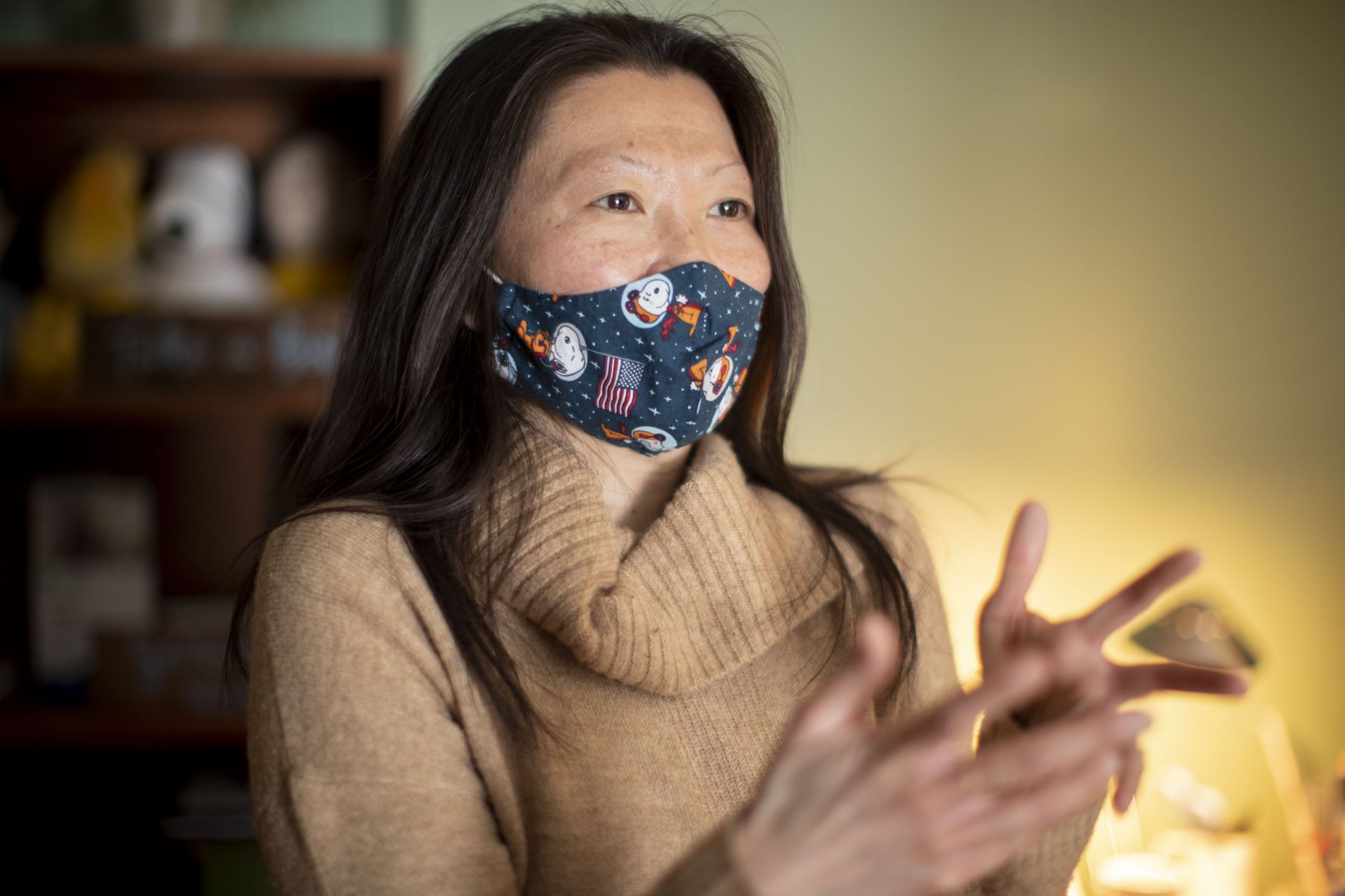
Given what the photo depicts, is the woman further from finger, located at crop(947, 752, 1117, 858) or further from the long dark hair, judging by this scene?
finger, located at crop(947, 752, 1117, 858)

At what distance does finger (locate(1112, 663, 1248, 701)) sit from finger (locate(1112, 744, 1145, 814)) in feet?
0.15

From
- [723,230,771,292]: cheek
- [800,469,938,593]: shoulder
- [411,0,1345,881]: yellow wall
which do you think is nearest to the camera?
[723,230,771,292]: cheek

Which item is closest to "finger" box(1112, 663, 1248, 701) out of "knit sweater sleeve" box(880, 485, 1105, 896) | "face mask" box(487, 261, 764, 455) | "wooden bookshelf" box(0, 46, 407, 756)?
"knit sweater sleeve" box(880, 485, 1105, 896)

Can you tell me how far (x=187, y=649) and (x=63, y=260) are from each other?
0.68 meters

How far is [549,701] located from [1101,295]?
1694mm

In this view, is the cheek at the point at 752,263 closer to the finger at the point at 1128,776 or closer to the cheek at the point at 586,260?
the cheek at the point at 586,260

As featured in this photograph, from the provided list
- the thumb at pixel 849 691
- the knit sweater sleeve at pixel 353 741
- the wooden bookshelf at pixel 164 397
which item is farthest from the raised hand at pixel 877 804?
the wooden bookshelf at pixel 164 397

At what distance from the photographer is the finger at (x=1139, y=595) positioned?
2.27 ft

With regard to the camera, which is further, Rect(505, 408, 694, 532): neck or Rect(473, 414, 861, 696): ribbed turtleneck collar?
Rect(505, 408, 694, 532): neck

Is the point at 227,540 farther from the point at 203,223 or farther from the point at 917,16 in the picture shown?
the point at 917,16

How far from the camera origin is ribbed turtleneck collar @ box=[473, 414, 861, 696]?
0.91m

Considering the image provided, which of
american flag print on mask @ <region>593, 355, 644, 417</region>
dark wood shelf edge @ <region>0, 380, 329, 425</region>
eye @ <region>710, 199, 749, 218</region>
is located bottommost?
dark wood shelf edge @ <region>0, 380, 329, 425</region>

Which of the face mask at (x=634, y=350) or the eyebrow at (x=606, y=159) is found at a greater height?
the eyebrow at (x=606, y=159)

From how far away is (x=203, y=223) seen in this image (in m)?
1.81
